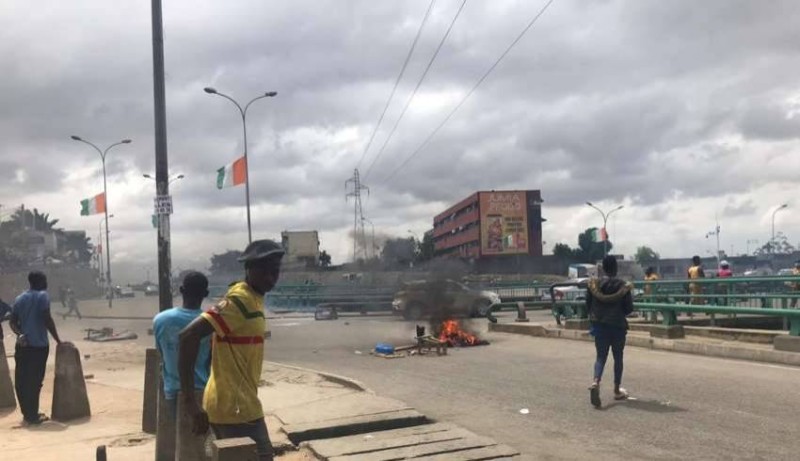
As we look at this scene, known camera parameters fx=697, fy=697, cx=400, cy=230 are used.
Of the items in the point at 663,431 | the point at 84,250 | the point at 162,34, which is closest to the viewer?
the point at 663,431

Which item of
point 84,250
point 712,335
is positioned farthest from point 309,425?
point 84,250

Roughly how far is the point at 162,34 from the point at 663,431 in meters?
8.92

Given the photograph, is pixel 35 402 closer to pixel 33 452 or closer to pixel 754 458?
pixel 33 452

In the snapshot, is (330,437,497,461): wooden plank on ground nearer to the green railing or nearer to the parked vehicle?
the green railing

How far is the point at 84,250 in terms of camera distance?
11794cm

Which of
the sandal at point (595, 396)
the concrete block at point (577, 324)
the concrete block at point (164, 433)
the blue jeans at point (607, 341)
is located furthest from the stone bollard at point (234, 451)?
the concrete block at point (577, 324)

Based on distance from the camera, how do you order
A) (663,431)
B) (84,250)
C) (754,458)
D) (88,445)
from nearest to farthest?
(754,458) < (663,431) < (88,445) < (84,250)

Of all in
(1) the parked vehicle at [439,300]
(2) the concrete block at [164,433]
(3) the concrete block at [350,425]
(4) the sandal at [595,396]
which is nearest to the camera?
(2) the concrete block at [164,433]

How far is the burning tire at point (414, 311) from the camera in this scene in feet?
69.5

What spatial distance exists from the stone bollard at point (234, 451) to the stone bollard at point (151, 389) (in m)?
4.43

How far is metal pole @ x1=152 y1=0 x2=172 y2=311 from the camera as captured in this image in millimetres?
10258

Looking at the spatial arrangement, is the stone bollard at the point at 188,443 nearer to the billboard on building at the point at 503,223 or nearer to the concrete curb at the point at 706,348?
the concrete curb at the point at 706,348

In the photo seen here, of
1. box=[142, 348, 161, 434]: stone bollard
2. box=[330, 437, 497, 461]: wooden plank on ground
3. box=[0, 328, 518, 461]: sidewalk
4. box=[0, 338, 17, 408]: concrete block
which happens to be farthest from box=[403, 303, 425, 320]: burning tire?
box=[330, 437, 497, 461]: wooden plank on ground

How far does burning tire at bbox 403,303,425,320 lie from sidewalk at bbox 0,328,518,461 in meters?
11.0
